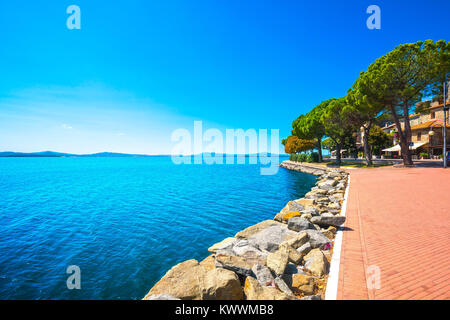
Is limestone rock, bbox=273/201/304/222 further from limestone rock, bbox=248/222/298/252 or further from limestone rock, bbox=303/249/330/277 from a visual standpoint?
limestone rock, bbox=303/249/330/277

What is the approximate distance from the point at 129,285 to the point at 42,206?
53.2 ft

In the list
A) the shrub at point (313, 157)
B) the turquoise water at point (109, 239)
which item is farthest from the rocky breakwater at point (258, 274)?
the shrub at point (313, 157)

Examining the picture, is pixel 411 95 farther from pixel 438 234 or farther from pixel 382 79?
pixel 438 234

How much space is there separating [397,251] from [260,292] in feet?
12.7

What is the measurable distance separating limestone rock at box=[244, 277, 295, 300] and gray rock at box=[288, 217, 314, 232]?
12.5 feet

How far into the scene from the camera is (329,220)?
288 inches

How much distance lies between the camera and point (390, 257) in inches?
189

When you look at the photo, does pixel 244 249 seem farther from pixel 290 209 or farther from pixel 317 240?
pixel 290 209

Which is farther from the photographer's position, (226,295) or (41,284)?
(41,284)

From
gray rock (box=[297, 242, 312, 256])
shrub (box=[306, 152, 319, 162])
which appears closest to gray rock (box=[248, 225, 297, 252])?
gray rock (box=[297, 242, 312, 256])

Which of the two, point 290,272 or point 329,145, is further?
point 329,145

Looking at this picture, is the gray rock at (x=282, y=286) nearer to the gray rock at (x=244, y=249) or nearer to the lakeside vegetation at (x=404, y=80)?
the gray rock at (x=244, y=249)

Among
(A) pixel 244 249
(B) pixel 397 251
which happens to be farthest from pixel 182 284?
(B) pixel 397 251
